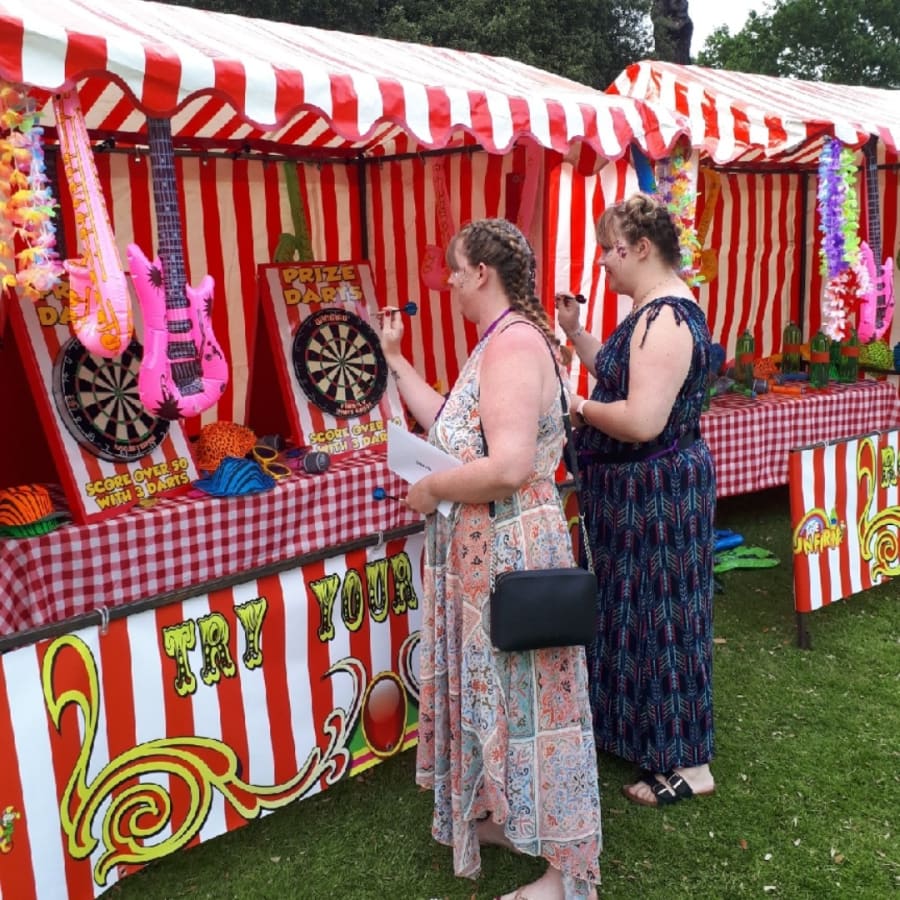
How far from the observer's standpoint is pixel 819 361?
219 inches

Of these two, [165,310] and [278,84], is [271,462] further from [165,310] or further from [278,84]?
[278,84]

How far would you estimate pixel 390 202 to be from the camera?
479 centimetres

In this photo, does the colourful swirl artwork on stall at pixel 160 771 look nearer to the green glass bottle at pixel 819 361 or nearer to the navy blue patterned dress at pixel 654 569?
the navy blue patterned dress at pixel 654 569

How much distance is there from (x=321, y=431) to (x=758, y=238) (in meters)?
4.15

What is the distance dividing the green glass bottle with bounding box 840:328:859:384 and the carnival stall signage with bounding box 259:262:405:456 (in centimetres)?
319

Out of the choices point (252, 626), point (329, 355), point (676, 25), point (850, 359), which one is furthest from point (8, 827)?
point (676, 25)

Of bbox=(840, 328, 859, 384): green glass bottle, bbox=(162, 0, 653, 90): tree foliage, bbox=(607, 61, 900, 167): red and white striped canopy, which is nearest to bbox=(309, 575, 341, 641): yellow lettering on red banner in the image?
bbox=(607, 61, 900, 167): red and white striped canopy

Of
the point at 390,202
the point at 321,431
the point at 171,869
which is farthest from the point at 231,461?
the point at 390,202

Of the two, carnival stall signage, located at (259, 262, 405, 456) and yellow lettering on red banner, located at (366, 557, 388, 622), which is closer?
yellow lettering on red banner, located at (366, 557, 388, 622)

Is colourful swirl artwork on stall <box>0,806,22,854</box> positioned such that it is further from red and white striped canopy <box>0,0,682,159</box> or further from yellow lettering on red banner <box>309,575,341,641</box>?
red and white striped canopy <box>0,0,682,159</box>

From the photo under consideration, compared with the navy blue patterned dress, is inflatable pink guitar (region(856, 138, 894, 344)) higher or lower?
higher

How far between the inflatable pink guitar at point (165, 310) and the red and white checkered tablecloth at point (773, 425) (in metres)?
3.04

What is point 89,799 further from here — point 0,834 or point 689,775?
point 689,775

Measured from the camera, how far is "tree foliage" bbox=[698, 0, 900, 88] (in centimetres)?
2895
